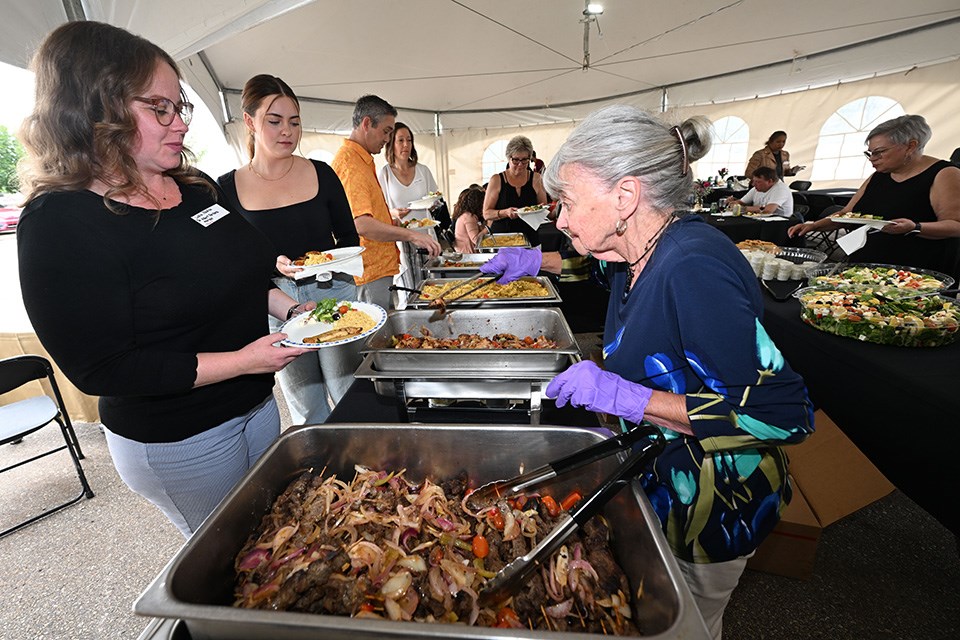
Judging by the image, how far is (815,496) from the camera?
6.56ft

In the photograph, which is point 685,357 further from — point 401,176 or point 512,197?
point 401,176

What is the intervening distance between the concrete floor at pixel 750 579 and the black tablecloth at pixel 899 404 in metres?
0.65

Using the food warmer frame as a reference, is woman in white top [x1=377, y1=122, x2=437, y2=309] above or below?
above

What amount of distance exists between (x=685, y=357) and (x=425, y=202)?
12.7ft

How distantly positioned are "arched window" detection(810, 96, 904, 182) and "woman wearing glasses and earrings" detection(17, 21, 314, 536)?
1182 centimetres

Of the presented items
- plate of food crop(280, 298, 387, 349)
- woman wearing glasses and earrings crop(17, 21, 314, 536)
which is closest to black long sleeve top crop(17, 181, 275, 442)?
woman wearing glasses and earrings crop(17, 21, 314, 536)

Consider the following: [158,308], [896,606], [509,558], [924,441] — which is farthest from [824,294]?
[158,308]

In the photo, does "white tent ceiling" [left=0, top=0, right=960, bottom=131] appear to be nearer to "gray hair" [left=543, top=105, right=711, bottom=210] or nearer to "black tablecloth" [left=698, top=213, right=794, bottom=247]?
"gray hair" [left=543, top=105, right=711, bottom=210]

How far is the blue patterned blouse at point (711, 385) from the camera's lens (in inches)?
35.8

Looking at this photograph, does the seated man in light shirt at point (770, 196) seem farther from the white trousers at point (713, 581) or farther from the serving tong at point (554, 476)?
the serving tong at point (554, 476)

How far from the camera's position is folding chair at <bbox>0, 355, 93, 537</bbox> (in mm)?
2420

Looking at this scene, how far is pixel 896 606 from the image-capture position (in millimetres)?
1829

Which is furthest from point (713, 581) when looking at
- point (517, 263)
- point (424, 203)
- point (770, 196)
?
point (770, 196)

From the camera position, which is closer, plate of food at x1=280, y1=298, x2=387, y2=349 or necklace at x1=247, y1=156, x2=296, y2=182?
plate of food at x1=280, y1=298, x2=387, y2=349
